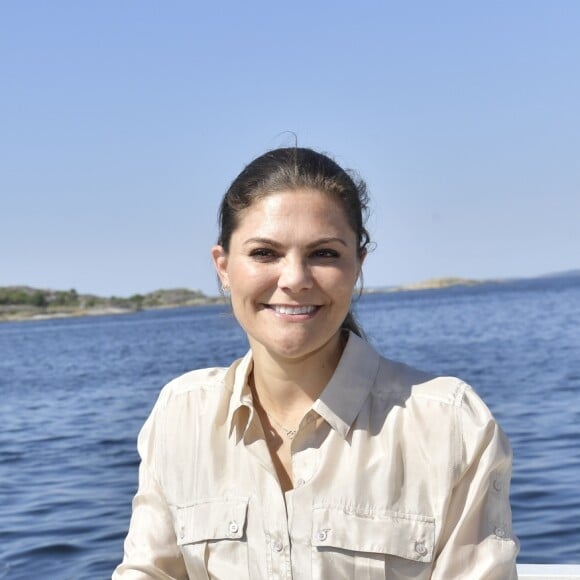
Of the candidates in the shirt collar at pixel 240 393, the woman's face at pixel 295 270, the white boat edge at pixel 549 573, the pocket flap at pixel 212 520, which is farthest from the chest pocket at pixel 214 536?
the white boat edge at pixel 549 573

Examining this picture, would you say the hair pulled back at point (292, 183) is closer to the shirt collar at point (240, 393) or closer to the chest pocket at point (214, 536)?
the shirt collar at point (240, 393)

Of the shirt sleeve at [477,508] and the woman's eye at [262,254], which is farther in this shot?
the woman's eye at [262,254]

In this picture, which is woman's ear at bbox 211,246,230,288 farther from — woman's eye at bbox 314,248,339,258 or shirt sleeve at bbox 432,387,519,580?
shirt sleeve at bbox 432,387,519,580

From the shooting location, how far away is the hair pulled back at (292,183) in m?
2.56

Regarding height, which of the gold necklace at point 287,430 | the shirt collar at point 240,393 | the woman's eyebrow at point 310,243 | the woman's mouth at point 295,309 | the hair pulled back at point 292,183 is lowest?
the gold necklace at point 287,430

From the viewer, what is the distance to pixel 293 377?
2656 millimetres

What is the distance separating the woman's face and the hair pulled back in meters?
0.02

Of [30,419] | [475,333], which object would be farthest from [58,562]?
[475,333]

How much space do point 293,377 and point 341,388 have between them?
13 cm

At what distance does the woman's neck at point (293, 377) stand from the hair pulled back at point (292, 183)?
10.3 inches

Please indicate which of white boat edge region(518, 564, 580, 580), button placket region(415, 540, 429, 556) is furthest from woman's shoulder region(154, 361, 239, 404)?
white boat edge region(518, 564, 580, 580)

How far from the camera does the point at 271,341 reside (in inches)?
101

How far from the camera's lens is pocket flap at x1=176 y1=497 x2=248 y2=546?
2537 mm

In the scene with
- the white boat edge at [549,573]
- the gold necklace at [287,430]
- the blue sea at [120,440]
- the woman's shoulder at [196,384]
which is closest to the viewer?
the gold necklace at [287,430]
